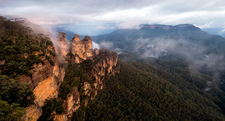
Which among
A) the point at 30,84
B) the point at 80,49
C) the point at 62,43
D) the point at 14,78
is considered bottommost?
the point at 30,84

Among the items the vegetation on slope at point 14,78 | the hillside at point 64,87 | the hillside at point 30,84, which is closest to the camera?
the vegetation on slope at point 14,78

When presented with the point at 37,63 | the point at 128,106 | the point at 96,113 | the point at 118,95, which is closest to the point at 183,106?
the point at 128,106

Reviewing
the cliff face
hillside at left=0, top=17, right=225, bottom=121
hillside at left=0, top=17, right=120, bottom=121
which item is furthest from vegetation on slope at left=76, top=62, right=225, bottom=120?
hillside at left=0, top=17, right=120, bottom=121

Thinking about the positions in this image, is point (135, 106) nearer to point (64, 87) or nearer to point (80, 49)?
point (64, 87)

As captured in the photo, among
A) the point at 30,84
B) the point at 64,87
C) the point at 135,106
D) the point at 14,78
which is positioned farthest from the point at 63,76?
the point at 135,106

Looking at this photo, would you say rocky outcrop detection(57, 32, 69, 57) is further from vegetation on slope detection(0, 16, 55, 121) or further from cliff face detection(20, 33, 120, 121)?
vegetation on slope detection(0, 16, 55, 121)

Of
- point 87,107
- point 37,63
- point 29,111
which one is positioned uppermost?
point 37,63

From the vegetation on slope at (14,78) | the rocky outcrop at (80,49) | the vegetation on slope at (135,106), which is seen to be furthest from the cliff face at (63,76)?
the vegetation on slope at (135,106)

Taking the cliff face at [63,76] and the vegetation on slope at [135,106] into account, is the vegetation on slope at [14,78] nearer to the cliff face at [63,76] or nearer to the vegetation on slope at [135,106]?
the cliff face at [63,76]

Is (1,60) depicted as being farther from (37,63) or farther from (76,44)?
(76,44)
